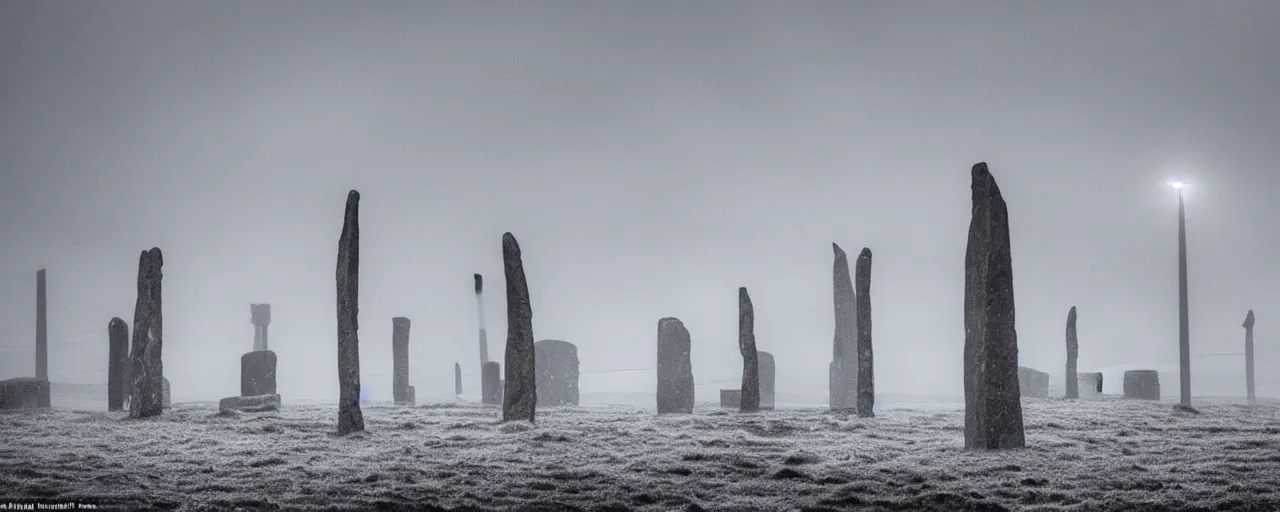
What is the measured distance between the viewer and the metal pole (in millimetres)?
35250

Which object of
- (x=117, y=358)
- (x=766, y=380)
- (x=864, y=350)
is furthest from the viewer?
(x=766, y=380)

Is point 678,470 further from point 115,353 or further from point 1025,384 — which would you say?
point 1025,384

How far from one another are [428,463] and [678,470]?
13.8 feet

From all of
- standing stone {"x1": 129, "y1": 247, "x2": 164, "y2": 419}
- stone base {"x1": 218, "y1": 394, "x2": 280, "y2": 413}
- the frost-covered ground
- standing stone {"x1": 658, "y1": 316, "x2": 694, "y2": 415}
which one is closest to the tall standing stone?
the frost-covered ground

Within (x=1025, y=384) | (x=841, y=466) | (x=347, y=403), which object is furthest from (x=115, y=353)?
(x=1025, y=384)

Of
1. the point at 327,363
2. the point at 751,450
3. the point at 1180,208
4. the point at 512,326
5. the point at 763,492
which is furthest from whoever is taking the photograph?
the point at 327,363

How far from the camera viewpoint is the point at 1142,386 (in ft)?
129

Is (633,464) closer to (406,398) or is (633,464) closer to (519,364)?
(519,364)

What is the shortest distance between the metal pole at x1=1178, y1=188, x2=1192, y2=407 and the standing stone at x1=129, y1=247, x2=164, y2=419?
32487 millimetres

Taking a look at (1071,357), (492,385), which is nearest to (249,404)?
Answer: (492,385)

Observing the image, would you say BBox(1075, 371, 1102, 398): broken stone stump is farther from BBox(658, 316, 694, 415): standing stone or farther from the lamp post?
BBox(658, 316, 694, 415): standing stone

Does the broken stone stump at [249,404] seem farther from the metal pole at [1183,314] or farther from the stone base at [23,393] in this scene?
the metal pole at [1183,314]

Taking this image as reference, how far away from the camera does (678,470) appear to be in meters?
16.1

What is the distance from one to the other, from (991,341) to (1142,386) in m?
25.4
